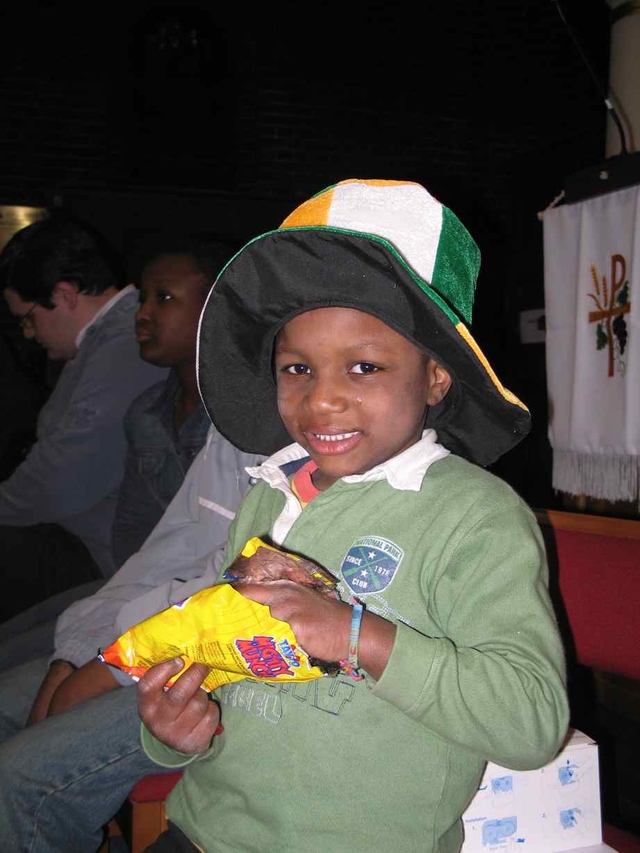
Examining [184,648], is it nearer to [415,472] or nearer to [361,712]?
[361,712]

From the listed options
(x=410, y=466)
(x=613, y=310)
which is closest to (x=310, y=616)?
(x=410, y=466)

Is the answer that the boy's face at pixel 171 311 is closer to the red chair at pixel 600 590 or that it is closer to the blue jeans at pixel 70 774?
the blue jeans at pixel 70 774

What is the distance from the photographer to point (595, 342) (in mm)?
2695

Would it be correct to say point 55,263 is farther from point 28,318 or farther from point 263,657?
point 263,657

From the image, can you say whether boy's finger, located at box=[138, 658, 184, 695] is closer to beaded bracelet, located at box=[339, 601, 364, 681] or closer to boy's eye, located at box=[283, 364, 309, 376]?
beaded bracelet, located at box=[339, 601, 364, 681]

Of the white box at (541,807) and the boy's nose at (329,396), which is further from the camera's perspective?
the white box at (541,807)

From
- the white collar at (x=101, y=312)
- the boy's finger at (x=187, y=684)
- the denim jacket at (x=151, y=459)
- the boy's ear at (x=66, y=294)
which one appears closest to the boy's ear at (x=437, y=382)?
the boy's finger at (x=187, y=684)

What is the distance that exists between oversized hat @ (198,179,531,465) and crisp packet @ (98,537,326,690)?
1.21ft

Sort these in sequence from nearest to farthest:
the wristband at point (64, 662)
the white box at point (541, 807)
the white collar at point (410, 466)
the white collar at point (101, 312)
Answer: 1. the white collar at point (410, 466)
2. the white box at point (541, 807)
3. the wristband at point (64, 662)
4. the white collar at point (101, 312)

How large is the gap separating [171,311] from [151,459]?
0.43 metres

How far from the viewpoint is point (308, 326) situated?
119 cm

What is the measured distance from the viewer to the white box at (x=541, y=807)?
128 cm

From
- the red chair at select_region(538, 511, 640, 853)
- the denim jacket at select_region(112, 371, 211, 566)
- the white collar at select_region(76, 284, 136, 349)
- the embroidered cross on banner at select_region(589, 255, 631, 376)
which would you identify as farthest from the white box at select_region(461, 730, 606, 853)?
the white collar at select_region(76, 284, 136, 349)

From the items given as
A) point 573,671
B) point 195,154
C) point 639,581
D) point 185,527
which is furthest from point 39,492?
point 195,154
